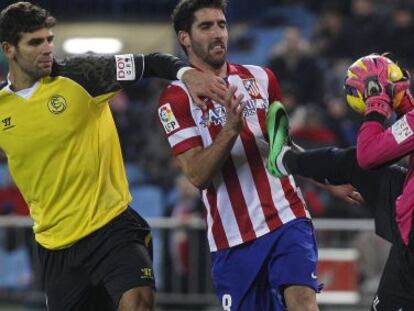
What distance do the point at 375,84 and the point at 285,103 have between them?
20.4ft

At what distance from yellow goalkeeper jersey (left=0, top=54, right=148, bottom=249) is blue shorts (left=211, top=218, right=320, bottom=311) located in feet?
2.47

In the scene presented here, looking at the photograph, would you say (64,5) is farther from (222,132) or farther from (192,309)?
(222,132)

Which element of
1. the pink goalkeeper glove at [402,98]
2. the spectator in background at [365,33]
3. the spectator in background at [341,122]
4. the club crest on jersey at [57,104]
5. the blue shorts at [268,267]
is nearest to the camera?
the pink goalkeeper glove at [402,98]

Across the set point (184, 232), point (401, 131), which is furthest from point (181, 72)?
point (184, 232)

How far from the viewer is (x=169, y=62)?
672cm

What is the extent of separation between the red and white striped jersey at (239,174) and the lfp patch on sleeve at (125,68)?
0.78ft

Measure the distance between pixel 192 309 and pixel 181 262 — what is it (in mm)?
473

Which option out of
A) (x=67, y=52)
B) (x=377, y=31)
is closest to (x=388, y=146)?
(x=377, y=31)

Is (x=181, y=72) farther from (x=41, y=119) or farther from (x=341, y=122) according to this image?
(x=341, y=122)

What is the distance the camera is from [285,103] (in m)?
12.2

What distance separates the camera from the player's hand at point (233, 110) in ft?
20.2

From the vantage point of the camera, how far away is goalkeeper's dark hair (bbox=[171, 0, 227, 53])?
668 centimetres

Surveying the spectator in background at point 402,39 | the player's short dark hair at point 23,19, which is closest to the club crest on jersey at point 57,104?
the player's short dark hair at point 23,19

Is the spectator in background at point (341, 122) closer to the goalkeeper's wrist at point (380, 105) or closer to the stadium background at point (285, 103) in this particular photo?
the stadium background at point (285, 103)
